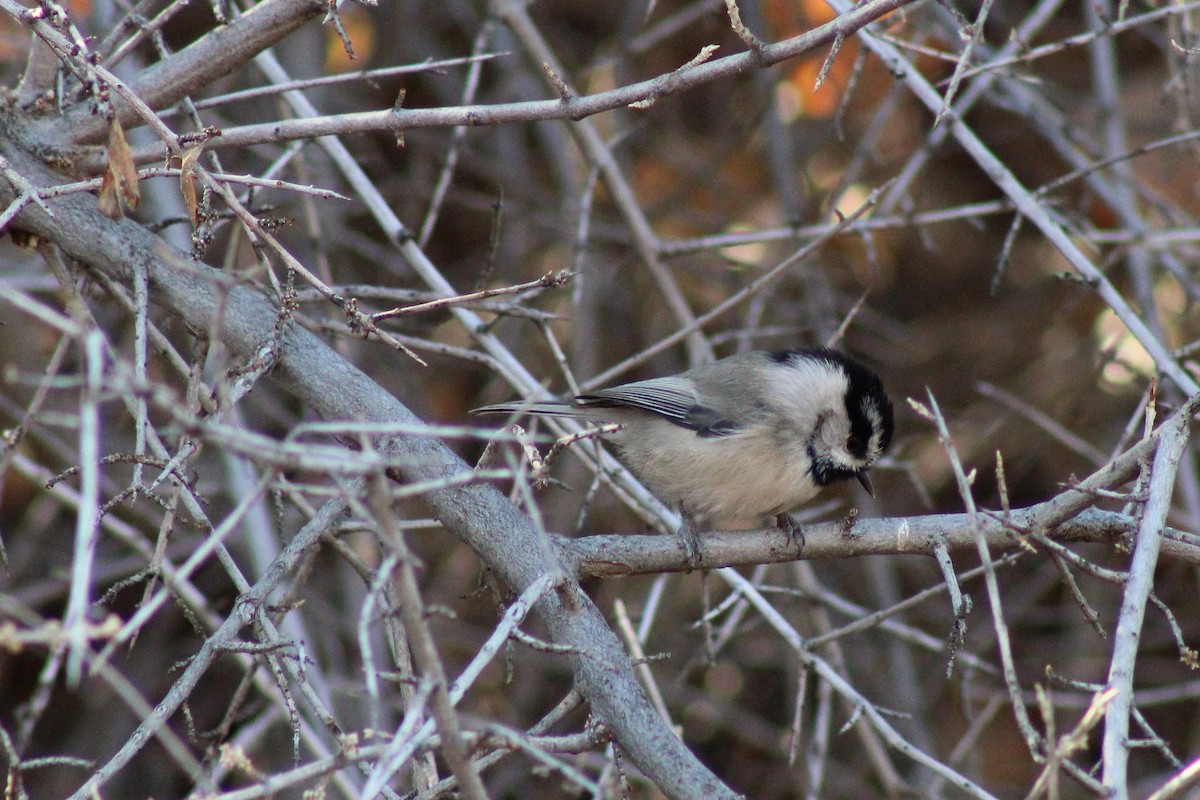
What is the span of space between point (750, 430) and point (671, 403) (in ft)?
1.10

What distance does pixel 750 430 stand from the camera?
387 cm

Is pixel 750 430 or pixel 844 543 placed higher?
pixel 844 543

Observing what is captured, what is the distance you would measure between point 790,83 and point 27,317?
13.8ft

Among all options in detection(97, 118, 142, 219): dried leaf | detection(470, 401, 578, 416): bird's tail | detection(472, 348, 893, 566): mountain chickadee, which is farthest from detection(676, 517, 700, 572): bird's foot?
detection(97, 118, 142, 219): dried leaf

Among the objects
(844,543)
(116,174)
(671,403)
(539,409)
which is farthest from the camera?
(671,403)

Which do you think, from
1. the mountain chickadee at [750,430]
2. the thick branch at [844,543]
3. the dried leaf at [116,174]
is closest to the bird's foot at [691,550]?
the thick branch at [844,543]

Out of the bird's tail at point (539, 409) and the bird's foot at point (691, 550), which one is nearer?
the bird's foot at point (691, 550)

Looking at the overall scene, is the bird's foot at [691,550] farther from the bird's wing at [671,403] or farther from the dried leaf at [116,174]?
the dried leaf at [116,174]

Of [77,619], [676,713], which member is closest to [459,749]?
[77,619]

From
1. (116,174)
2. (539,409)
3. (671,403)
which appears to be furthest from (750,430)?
(116,174)

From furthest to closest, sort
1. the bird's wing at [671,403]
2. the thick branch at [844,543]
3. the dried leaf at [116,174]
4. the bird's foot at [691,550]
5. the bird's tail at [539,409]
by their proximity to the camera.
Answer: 1. the bird's wing at [671,403]
2. the bird's tail at [539,409]
3. the bird's foot at [691,550]
4. the thick branch at [844,543]
5. the dried leaf at [116,174]

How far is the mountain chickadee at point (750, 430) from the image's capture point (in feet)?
12.3

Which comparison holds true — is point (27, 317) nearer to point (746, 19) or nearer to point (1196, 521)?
point (746, 19)

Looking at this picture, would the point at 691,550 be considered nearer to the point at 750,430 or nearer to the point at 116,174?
the point at 750,430
